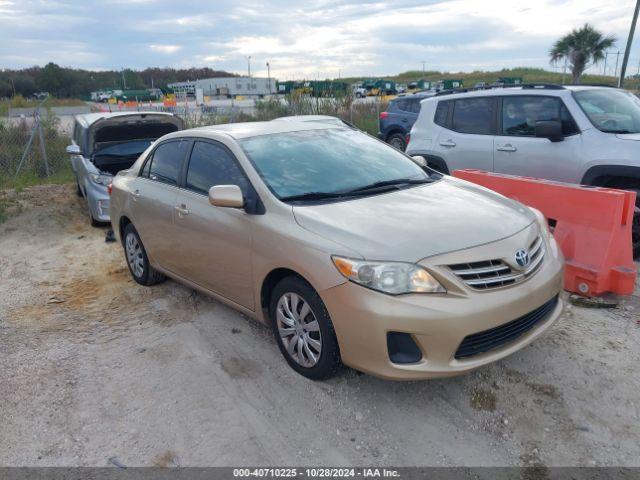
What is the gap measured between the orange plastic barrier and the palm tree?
4000cm

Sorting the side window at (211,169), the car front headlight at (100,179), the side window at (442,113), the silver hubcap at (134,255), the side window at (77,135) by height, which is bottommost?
the silver hubcap at (134,255)

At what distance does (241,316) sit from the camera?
471 centimetres

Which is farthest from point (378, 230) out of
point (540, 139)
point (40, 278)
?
point (40, 278)

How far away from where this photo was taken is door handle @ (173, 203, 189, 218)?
4456 millimetres

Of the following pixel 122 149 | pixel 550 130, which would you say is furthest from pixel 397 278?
pixel 122 149

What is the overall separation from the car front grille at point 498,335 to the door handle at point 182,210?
2578 mm

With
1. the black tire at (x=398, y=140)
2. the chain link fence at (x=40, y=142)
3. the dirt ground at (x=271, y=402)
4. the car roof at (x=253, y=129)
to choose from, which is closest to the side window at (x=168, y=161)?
the car roof at (x=253, y=129)

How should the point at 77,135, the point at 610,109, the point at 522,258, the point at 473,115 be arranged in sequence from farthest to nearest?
the point at 77,135, the point at 473,115, the point at 610,109, the point at 522,258

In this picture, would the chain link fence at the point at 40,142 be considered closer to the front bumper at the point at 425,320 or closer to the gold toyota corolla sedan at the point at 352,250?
the gold toyota corolla sedan at the point at 352,250

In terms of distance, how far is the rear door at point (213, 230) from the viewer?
388 centimetres

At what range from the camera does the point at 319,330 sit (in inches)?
129

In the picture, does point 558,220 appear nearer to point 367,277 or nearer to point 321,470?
point 367,277

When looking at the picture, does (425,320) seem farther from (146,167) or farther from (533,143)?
(533,143)

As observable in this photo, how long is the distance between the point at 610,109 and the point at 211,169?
485cm
